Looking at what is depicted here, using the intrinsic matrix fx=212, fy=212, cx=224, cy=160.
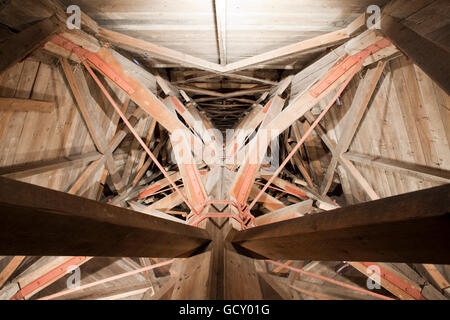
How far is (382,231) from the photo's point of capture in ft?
2.20

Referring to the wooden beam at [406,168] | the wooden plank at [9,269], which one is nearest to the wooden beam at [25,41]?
the wooden plank at [9,269]

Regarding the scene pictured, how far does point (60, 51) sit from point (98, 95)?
0.98 meters

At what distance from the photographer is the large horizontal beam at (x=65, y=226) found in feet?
1.86

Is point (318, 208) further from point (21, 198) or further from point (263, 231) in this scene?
point (21, 198)

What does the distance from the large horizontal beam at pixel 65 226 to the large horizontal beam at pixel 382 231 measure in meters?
0.66

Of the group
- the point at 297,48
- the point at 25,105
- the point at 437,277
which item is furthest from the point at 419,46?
the point at 25,105

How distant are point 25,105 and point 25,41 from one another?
910mm

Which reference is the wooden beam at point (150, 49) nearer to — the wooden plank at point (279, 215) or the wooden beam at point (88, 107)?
the wooden beam at point (88, 107)

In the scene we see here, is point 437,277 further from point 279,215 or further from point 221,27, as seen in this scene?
point 221,27

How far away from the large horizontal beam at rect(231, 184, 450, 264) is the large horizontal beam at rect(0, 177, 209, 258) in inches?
25.9

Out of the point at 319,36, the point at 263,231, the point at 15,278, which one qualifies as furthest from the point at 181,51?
the point at 15,278

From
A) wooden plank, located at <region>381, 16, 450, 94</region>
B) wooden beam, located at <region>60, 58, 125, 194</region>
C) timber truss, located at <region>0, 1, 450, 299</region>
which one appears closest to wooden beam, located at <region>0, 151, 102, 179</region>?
timber truss, located at <region>0, 1, 450, 299</region>

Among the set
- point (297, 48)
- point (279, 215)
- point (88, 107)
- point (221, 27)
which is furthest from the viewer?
point (88, 107)

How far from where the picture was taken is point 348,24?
7.59 ft
